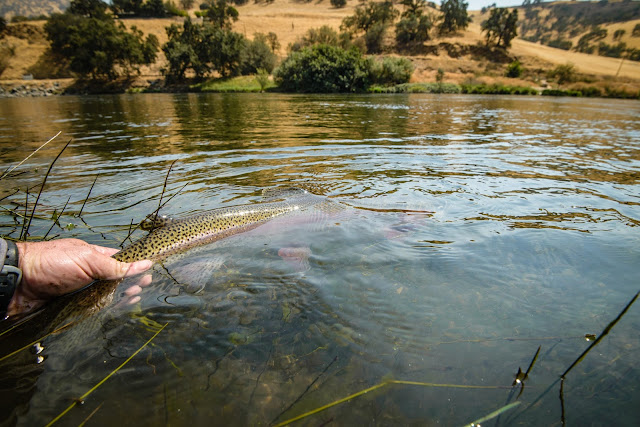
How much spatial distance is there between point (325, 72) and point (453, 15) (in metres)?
69.5

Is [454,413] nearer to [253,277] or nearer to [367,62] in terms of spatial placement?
[253,277]

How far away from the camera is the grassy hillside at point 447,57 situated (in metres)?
71.2

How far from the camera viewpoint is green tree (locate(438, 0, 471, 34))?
329 ft

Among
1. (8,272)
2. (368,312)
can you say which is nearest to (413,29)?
(368,312)

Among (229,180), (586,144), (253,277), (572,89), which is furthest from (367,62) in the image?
(253,277)

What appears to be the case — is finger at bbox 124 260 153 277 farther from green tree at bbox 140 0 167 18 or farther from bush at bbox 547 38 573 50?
bush at bbox 547 38 573 50

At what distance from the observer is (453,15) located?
10012 centimetres

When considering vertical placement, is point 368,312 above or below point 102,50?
below

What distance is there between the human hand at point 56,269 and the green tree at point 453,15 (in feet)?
403

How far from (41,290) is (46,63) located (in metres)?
116

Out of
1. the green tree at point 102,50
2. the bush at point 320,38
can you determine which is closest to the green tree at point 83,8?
the green tree at point 102,50

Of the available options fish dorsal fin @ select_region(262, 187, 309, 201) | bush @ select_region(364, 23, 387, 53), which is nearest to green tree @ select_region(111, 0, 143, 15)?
bush @ select_region(364, 23, 387, 53)

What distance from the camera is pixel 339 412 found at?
2.00 metres

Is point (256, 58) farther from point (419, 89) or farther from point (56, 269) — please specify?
point (56, 269)
